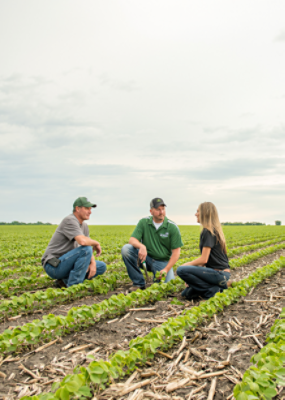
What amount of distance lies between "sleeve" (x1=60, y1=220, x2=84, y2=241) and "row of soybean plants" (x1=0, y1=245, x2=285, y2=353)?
986mm

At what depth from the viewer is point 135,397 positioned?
3018 mm

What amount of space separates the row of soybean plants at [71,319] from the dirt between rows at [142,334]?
141 mm

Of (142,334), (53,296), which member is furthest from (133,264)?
(142,334)

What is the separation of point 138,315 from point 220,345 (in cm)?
151

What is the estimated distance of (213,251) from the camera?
5742mm

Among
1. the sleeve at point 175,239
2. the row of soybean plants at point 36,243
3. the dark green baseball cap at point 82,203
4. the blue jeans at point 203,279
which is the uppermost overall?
the dark green baseball cap at point 82,203

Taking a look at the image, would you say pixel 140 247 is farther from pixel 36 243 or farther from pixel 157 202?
pixel 36 243

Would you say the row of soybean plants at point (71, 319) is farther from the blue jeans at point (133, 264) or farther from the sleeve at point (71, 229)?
the sleeve at point (71, 229)

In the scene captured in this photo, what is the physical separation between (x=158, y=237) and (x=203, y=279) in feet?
4.47

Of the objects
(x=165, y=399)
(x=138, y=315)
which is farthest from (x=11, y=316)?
(x=165, y=399)

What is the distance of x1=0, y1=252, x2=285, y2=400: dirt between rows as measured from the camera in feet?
10.9

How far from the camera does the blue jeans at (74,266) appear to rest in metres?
6.23

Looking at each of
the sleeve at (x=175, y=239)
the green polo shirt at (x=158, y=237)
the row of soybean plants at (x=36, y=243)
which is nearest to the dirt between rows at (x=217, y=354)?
the sleeve at (x=175, y=239)

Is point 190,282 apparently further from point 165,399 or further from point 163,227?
point 165,399
